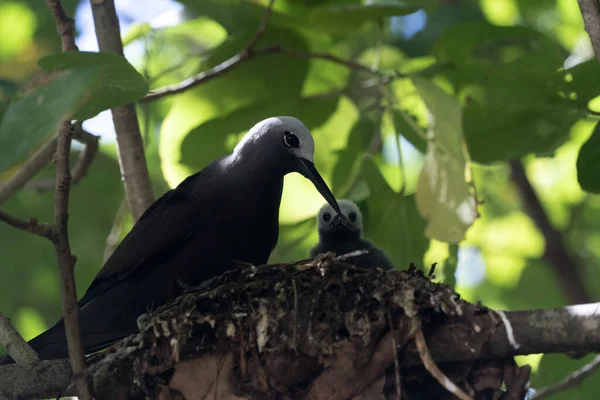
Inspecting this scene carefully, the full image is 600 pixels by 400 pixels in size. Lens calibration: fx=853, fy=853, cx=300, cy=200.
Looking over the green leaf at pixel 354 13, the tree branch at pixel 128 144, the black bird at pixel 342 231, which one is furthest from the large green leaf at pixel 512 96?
the tree branch at pixel 128 144

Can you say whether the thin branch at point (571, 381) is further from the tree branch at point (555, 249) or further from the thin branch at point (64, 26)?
the thin branch at point (64, 26)

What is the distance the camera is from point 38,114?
Answer: 2729 mm

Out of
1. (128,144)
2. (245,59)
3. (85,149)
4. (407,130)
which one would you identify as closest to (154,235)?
(128,144)

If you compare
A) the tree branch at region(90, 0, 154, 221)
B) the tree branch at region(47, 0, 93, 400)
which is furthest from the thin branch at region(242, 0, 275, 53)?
the tree branch at region(47, 0, 93, 400)

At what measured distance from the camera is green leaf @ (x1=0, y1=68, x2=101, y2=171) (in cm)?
266

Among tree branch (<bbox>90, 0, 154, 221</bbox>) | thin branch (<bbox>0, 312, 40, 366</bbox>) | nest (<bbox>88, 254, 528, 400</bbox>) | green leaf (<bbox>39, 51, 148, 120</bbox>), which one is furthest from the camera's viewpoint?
tree branch (<bbox>90, 0, 154, 221</bbox>)

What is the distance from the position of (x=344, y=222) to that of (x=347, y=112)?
1453 mm

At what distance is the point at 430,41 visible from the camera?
22.7 feet

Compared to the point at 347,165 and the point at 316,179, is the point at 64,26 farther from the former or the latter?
the point at 347,165

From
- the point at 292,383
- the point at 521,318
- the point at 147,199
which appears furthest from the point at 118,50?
the point at 521,318

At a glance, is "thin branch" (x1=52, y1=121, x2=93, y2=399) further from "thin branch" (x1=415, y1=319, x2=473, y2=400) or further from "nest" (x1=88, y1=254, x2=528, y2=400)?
"thin branch" (x1=415, y1=319, x2=473, y2=400)

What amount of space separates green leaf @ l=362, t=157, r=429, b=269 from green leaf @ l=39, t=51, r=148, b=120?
2.21m

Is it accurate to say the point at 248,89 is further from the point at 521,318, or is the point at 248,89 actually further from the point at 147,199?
the point at 521,318

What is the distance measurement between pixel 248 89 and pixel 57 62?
2.84m
